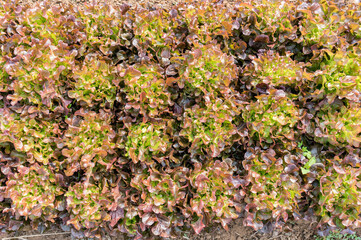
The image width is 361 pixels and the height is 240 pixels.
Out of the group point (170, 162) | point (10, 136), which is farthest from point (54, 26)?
point (170, 162)

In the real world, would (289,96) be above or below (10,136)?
above

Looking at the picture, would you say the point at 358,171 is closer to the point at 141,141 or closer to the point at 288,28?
the point at 288,28

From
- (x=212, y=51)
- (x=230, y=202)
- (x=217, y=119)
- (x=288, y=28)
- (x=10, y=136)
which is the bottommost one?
(x=230, y=202)

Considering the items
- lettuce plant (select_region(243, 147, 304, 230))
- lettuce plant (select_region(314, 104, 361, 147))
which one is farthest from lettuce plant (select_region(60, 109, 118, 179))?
lettuce plant (select_region(314, 104, 361, 147))

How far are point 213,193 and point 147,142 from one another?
0.87 metres

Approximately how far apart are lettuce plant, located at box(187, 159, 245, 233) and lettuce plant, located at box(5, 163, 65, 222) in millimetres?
1485

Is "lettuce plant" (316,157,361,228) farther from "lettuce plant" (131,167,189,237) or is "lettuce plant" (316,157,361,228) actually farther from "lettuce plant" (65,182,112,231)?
"lettuce plant" (65,182,112,231)

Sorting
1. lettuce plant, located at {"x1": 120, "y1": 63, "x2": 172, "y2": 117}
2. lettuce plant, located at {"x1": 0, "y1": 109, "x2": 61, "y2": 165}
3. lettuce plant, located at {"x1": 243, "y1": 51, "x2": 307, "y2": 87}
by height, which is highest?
lettuce plant, located at {"x1": 243, "y1": 51, "x2": 307, "y2": 87}

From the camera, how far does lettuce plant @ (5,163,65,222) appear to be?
9.71 ft

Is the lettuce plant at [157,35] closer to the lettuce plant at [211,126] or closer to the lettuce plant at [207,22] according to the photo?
the lettuce plant at [207,22]

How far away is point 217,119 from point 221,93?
0.32 m

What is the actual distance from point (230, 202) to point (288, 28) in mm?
2051

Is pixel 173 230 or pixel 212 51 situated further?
pixel 173 230

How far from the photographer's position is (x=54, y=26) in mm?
3166
